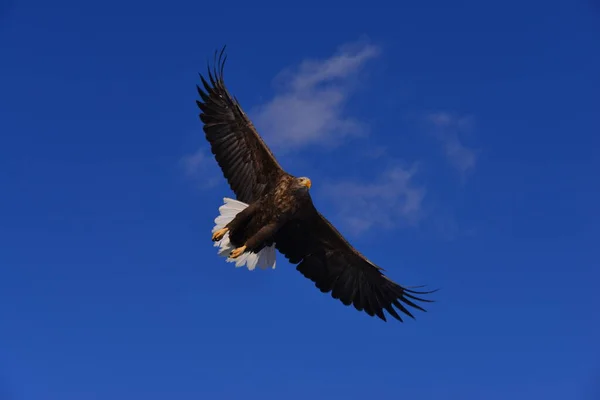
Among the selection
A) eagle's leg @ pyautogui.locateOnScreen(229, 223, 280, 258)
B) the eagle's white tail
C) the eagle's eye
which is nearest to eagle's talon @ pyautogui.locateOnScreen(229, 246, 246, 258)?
eagle's leg @ pyautogui.locateOnScreen(229, 223, 280, 258)

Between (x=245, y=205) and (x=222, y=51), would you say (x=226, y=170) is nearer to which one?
(x=245, y=205)

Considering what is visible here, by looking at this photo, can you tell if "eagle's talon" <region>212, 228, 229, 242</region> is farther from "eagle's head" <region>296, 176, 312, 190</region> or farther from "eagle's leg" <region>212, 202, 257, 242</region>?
"eagle's head" <region>296, 176, 312, 190</region>

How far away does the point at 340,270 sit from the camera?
45.8 feet

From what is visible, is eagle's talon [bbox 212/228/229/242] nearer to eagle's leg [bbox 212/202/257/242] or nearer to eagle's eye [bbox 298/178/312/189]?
eagle's leg [bbox 212/202/257/242]

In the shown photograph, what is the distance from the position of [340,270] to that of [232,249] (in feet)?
6.71

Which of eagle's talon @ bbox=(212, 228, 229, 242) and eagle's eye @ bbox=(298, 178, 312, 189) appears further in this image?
eagle's talon @ bbox=(212, 228, 229, 242)

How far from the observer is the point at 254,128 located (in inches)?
512

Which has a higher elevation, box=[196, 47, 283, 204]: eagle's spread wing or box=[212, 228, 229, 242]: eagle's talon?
box=[196, 47, 283, 204]: eagle's spread wing

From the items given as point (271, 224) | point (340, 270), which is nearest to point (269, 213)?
point (271, 224)

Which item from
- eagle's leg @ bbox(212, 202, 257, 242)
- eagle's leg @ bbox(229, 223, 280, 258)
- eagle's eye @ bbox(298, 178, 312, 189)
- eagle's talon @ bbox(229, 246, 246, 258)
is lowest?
eagle's talon @ bbox(229, 246, 246, 258)

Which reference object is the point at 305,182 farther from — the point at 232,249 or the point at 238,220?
the point at 232,249

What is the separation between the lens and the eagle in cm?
1259

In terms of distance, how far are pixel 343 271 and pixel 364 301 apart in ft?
2.03

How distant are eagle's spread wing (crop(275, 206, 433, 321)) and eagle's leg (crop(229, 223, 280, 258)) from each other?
31.7 inches
